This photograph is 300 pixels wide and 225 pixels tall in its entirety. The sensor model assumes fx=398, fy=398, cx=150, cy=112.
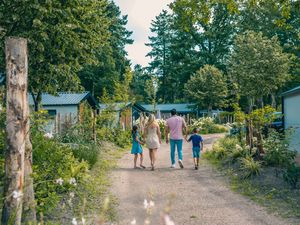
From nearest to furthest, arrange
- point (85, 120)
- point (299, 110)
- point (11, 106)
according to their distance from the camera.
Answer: point (11, 106) < point (299, 110) < point (85, 120)

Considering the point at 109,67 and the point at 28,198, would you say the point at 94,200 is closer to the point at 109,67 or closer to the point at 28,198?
the point at 28,198

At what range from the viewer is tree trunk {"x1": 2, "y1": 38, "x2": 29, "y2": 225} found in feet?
16.9

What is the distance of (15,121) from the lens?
5273mm

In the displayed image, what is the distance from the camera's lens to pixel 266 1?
36.6 ft

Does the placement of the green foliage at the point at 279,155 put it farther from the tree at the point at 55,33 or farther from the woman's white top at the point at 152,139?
the tree at the point at 55,33

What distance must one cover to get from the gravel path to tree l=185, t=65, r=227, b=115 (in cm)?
3814

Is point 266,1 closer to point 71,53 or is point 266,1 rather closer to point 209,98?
point 71,53

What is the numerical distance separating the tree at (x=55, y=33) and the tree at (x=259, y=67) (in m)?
27.0

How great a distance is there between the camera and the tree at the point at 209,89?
5031 cm

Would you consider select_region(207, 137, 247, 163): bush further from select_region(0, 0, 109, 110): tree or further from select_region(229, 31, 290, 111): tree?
select_region(229, 31, 290, 111): tree

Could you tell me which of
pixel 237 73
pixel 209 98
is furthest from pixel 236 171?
pixel 209 98

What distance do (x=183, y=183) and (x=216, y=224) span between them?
3657 mm

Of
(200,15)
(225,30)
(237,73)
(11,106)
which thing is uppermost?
(225,30)

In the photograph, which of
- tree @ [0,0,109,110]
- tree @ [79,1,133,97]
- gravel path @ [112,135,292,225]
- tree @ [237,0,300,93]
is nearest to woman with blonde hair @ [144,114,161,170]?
gravel path @ [112,135,292,225]
